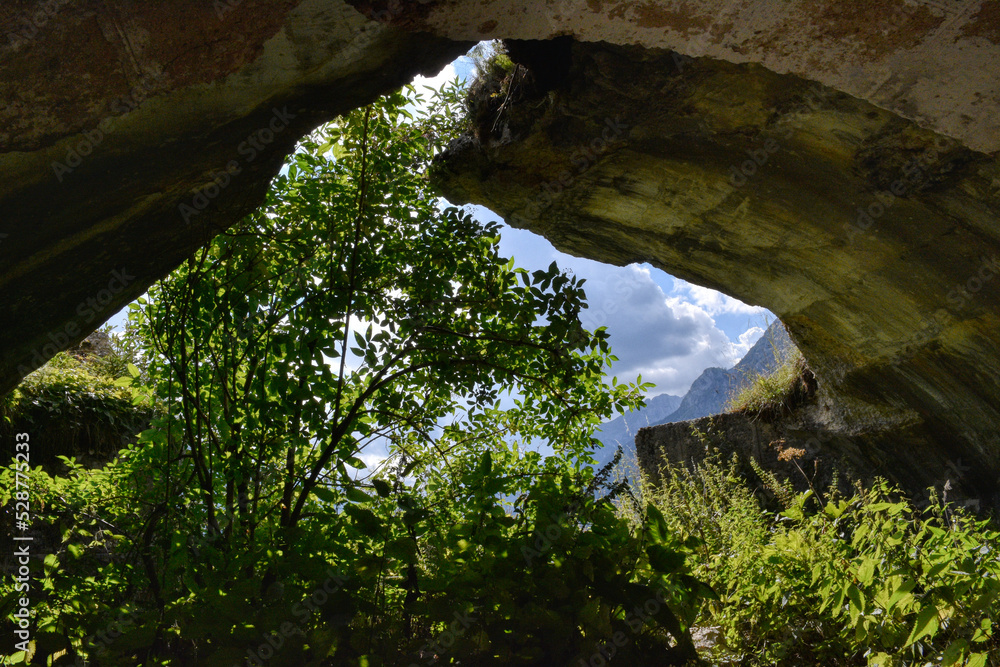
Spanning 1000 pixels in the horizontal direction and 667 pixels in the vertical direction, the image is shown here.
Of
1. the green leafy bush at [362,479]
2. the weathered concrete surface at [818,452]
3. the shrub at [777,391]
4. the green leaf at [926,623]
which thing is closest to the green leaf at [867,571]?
the green leaf at [926,623]

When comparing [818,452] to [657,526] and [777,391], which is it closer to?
[777,391]

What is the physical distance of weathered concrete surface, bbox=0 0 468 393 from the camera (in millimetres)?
1663

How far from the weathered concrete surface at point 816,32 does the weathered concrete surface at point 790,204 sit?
4.10 ft

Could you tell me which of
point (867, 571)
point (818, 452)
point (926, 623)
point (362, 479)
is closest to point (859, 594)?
point (867, 571)

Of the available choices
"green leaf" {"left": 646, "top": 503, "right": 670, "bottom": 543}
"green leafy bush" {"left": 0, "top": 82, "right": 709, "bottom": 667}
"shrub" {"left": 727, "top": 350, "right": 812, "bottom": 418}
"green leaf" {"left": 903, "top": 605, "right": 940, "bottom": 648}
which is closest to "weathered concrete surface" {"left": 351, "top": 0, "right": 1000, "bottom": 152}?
"green leafy bush" {"left": 0, "top": 82, "right": 709, "bottom": 667}

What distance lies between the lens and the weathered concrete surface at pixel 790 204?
3.54 meters

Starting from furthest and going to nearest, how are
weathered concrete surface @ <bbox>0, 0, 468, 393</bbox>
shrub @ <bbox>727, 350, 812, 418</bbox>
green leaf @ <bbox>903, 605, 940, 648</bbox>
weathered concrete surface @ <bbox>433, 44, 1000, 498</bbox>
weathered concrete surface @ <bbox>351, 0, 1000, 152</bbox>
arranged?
shrub @ <bbox>727, 350, 812, 418</bbox> < weathered concrete surface @ <bbox>433, 44, 1000, 498</bbox> < weathered concrete surface @ <bbox>351, 0, 1000, 152</bbox> < green leaf @ <bbox>903, 605, 940, 648</bbox> < weathered concrete surface @ <bbox>0, 0, 468, 393</bbox>

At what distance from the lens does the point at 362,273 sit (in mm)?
2889

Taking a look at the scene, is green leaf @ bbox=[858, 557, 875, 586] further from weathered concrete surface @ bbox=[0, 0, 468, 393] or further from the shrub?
the shrub

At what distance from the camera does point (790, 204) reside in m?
4.11

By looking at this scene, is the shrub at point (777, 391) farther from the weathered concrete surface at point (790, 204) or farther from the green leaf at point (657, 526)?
the green leaf at point (657, 526)

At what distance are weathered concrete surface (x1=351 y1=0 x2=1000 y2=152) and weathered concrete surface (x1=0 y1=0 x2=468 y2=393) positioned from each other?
0.30 meters

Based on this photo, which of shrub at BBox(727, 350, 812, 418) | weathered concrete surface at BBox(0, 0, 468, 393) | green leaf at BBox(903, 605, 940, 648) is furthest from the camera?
shrub at BBox(727, 350, 812, 418)

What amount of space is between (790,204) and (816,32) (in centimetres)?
222
